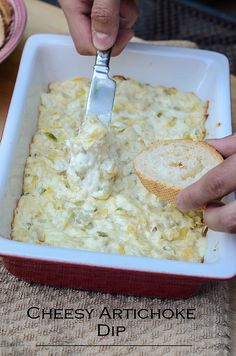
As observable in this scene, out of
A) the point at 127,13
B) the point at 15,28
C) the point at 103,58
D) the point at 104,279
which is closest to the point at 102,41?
the point at 103,58

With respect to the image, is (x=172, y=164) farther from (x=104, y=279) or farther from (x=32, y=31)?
(x=32, y=31)

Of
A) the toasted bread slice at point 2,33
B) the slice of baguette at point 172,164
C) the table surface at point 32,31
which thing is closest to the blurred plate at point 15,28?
the toasted bread slice at point 2,33

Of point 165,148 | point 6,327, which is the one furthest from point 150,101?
point 6,327

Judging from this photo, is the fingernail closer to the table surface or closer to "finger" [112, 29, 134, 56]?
"finger" [112, 29, 134, 56]

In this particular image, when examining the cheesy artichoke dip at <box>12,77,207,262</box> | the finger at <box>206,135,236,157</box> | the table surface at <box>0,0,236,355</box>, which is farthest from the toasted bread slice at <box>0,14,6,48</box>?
the finger at <box>206,135,236,157</box>

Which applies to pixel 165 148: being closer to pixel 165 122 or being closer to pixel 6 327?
pixel 165 122
